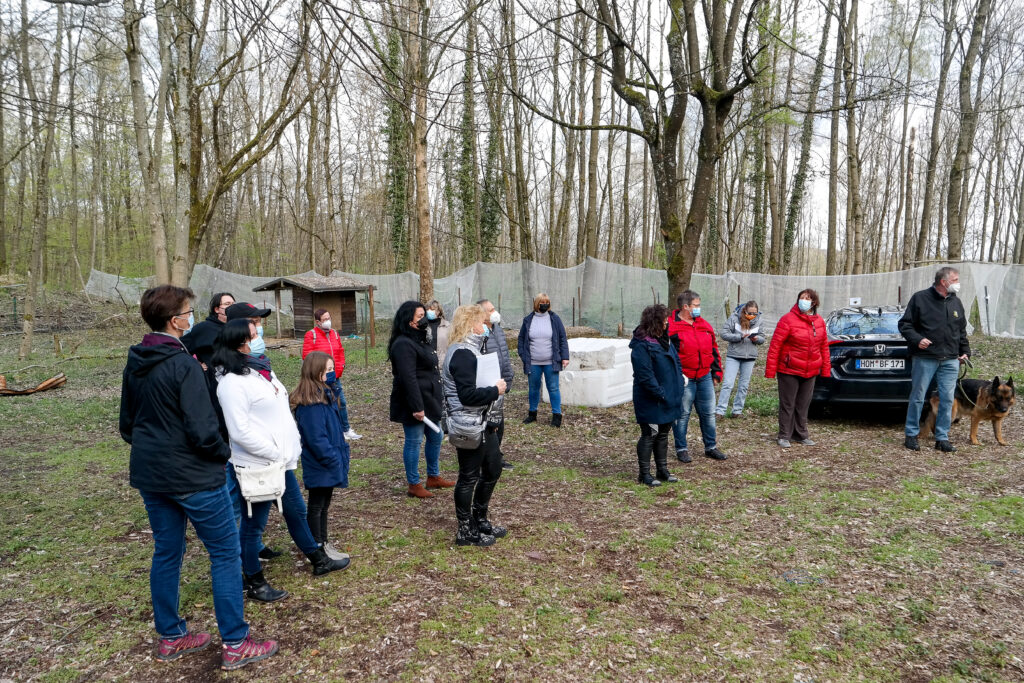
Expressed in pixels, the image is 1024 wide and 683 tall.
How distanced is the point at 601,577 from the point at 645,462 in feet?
6.62

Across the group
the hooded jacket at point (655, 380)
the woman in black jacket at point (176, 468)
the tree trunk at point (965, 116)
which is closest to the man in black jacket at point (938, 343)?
the hooded jacket at point (655, 380)

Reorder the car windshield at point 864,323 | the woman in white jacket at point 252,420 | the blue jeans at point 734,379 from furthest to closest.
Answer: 1. the blue jeans at point 734,379
2. the car windshield at point 864,323
3. the woman in white jacket at point 252,420

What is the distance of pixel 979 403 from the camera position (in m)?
6.97

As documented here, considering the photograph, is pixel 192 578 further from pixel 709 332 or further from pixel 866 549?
pixel 709 332

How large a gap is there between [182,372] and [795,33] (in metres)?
12.4

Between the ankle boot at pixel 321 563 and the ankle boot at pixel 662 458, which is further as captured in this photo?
the ankle boot at pixel 662 458

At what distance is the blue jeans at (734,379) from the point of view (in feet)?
28.0

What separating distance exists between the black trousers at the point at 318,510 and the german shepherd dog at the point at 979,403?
253 inches

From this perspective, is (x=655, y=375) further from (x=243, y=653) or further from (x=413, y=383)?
(x=243, y=653)

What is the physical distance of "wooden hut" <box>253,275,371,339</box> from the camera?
764 inches

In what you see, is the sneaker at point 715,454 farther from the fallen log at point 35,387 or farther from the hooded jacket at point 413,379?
the fallen log at point 35,387

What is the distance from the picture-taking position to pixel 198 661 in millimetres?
3211

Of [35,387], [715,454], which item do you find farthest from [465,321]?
[35,387]

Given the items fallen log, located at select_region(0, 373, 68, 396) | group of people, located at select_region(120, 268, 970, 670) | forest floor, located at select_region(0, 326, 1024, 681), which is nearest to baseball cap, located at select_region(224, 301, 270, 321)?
group of people, located at select_region(120, 268, 970, 670)
